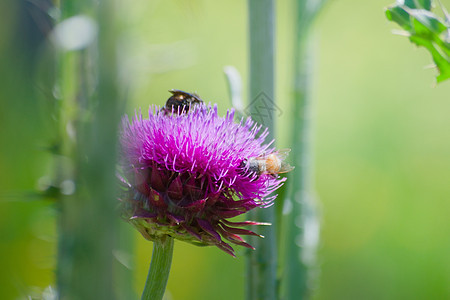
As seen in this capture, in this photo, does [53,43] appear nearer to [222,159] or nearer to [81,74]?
[81,74]

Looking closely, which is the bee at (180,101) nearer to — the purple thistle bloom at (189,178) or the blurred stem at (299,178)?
the purple thistle bloom at (189,178)

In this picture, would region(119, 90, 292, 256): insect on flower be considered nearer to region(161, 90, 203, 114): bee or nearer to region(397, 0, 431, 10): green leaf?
region(161, 90, 203, 114): bee

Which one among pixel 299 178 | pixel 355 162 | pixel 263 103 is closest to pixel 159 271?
pixel 263 103

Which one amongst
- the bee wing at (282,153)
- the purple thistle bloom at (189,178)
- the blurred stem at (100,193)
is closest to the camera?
the blurred stem at (100,193)

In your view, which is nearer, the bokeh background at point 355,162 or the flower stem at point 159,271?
the flower stem at point 159,271

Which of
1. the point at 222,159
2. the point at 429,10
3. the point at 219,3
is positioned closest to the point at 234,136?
the point at 222,159

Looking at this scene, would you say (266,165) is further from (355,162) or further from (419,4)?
(355,162)

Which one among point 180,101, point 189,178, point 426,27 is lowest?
point 189,178

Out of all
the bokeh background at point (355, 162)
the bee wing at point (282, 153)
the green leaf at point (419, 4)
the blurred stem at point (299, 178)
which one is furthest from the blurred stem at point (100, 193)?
the bokeh background at point (355, 162)
